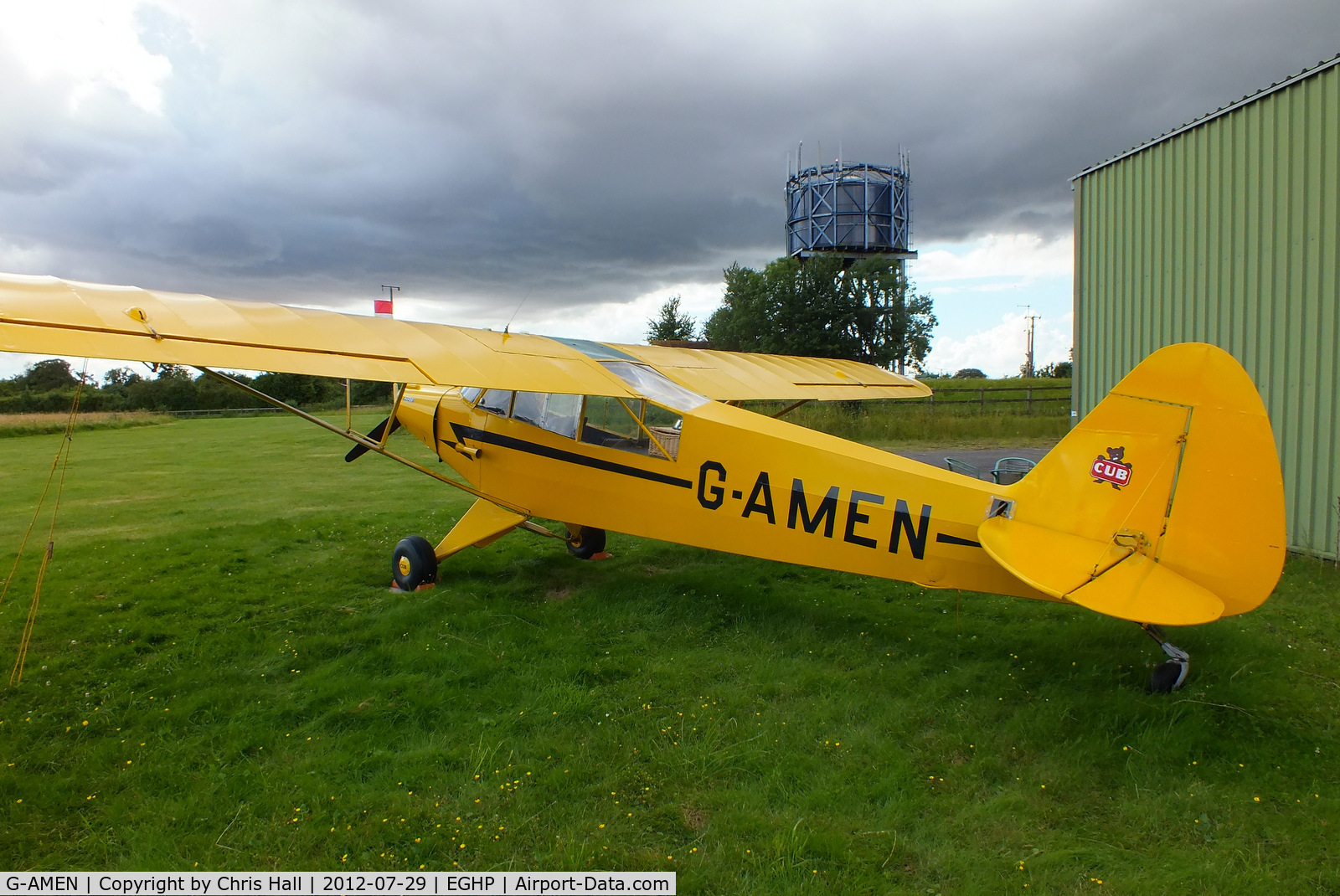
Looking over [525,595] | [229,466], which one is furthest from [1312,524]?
[229,466]

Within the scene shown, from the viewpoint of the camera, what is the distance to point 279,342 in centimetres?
444

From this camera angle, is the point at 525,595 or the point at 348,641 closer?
the point at 348,641

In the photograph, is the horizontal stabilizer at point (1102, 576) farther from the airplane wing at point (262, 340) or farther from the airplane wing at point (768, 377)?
the airplane wing at point (768, 377)

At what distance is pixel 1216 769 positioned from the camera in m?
3.31

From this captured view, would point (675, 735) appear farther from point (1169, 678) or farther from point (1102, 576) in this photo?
point (1169, 678)

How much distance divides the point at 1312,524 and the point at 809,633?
591 cm

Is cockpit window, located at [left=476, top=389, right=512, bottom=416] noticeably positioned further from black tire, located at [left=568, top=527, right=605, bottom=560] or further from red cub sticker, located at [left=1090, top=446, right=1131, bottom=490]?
red cub sticker, located at [left=1090, top=446, right=1131, bottom=490]

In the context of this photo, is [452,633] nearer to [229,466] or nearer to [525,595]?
[525,595]

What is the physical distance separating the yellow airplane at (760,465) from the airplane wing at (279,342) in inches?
0.7

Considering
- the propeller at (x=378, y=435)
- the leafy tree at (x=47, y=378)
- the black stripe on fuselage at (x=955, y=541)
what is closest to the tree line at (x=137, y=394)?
the leafy tree at (x=47, y=378)

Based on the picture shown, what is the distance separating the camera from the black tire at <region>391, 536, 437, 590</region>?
621 cm

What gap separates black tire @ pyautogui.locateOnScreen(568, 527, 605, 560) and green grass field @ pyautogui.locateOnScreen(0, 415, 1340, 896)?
715 millimetres

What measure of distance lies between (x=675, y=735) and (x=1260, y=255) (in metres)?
8.23

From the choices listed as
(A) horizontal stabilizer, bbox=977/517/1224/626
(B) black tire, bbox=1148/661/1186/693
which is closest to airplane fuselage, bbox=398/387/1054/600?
(A) horizontal stabilizer, bbox=977/517/1224/626
